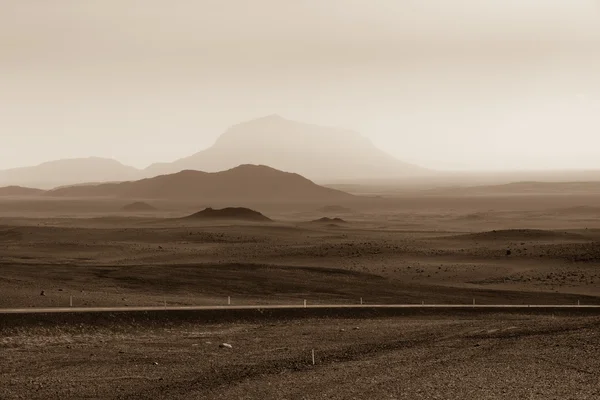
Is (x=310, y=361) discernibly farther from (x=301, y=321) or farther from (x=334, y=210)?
(x=334, y=210)

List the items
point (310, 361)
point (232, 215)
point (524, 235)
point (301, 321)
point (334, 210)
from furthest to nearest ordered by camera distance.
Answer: point (334, 210)
point (232, 215)
point (524, 235)
point (301, 321)
point (310, 361)

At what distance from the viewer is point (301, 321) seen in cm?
3253

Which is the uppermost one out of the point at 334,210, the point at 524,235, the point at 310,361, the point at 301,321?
the point at 334,210

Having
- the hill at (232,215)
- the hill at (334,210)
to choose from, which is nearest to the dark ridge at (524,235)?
the hill at (232,215)

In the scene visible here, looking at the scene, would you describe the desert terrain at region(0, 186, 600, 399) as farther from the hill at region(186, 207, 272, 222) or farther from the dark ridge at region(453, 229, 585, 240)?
the hill at region(186, 207, 272, 222)

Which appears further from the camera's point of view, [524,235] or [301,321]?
[524,235]

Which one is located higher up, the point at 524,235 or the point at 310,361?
the point at 524,235

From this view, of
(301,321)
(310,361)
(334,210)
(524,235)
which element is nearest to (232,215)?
(334,210)

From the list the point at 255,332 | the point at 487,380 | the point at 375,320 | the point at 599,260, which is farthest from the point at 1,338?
the point at 599,260

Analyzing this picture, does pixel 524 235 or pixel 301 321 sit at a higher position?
pixel 524 235

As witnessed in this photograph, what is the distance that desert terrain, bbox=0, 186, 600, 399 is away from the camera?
21.7 metres

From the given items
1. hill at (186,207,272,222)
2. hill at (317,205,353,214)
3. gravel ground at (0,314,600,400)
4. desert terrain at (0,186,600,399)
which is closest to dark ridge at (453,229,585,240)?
desert terrain at (0,186,600,399)

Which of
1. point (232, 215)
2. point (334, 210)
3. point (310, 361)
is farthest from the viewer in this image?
point (334, 210)

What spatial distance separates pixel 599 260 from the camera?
56438 mm
